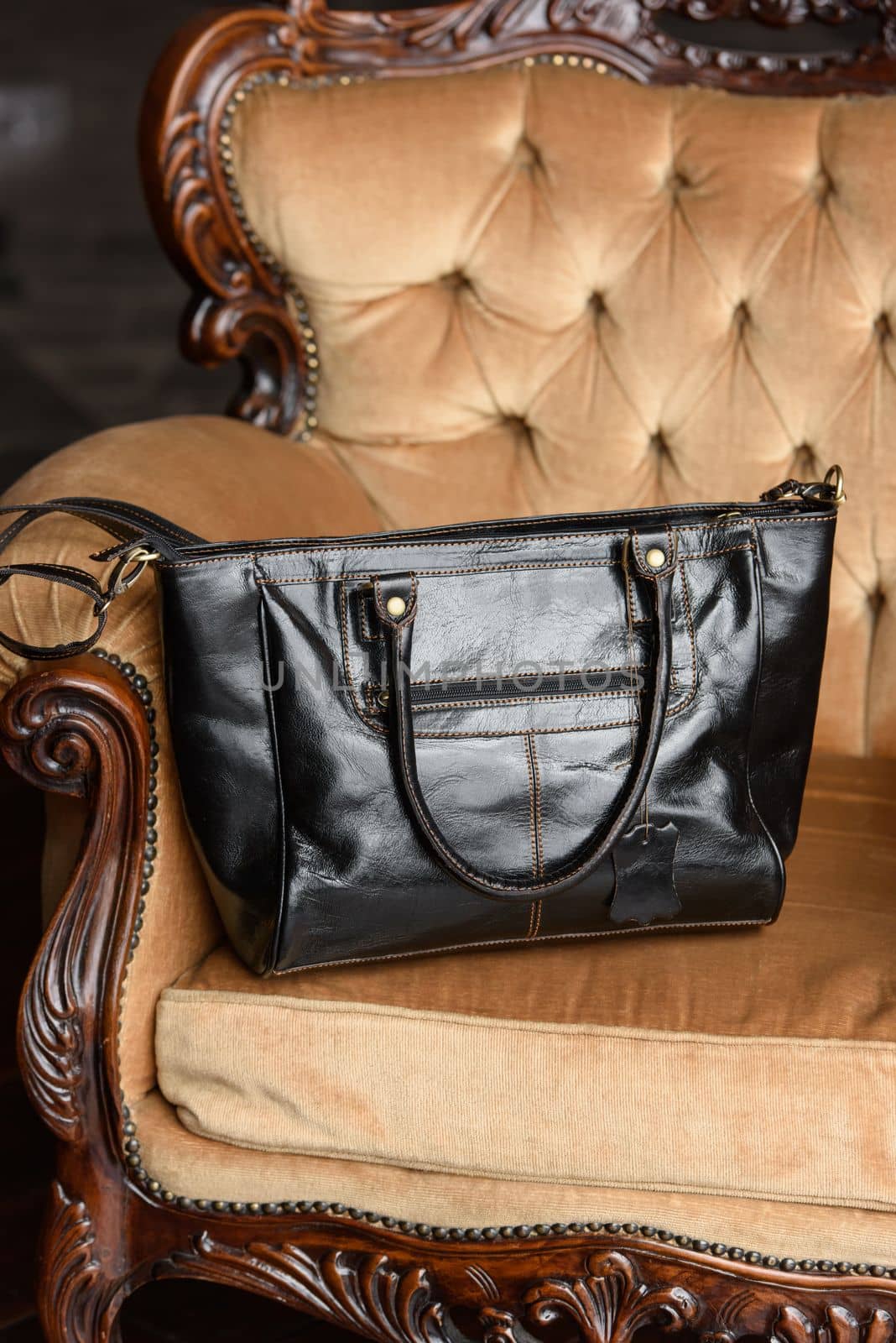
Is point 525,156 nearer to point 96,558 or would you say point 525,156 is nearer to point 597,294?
point 597,294

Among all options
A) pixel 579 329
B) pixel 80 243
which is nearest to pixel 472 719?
pixel 579 329

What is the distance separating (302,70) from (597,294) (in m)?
0.38

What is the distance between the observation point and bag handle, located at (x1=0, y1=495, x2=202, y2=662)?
0.82 m

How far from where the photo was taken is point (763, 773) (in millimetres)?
913

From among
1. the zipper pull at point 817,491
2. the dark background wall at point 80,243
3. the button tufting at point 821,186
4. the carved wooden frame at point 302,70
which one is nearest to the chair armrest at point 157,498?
the carved wooden frame at point 302,70

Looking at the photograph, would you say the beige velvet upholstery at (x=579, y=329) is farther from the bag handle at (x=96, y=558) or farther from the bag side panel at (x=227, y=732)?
the bag side panel at (x=227, y=732)

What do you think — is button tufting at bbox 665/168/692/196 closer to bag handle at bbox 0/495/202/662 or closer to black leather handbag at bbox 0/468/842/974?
black leather handbag at bbox 0/468/842/974

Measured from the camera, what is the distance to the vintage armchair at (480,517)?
0.82 metres

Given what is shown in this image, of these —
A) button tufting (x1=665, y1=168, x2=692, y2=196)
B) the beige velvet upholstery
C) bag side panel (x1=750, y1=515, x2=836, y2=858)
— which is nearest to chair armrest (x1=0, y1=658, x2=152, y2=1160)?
the beige velvet upholstery

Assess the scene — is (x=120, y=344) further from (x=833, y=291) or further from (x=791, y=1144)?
(x=791, y=1144)

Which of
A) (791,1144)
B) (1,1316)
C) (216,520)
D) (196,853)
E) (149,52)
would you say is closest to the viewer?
(791,1144)

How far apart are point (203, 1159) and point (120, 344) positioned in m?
3.45

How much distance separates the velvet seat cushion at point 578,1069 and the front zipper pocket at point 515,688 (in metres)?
0.19

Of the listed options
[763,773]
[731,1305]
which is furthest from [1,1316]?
[763,773]
